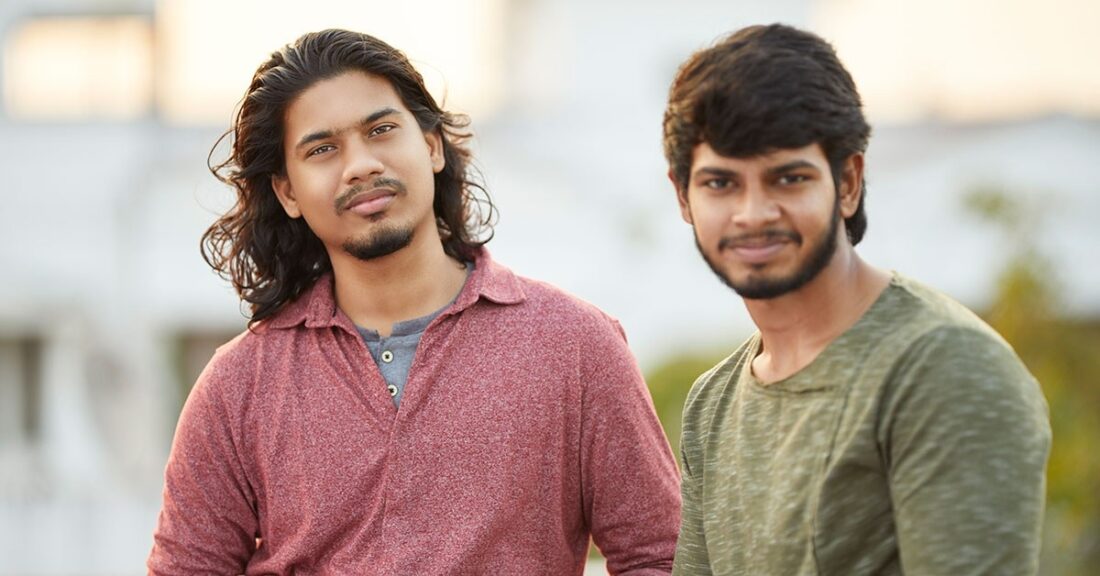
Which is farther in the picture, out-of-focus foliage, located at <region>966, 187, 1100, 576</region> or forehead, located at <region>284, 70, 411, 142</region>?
out-of-focus foliage, located at <region>966, 187, 1100, 576</region>

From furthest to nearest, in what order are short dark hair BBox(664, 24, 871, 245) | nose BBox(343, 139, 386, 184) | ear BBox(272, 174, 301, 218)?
1. ear BBox(272, 174, 301, 218)
2. nose BBox(343, 139, 386, 184)
3. short dark hair BBox(664, 24, 871, 245)

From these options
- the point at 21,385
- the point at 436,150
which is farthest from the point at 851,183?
the point at 21,385

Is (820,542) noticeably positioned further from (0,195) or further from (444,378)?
(0,195)

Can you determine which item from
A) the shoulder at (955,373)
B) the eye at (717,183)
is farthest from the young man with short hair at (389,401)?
the shoulder at (955,373)

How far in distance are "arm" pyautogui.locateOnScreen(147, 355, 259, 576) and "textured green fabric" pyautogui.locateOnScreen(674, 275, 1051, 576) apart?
1046 millimetres

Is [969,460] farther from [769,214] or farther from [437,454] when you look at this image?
[437,454]

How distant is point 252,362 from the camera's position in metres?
3.01

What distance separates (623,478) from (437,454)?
0.34m

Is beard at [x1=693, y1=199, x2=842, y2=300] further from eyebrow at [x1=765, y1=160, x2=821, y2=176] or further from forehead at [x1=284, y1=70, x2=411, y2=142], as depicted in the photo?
forehead at [x1=284, y1=70, x2=411, y2=142]

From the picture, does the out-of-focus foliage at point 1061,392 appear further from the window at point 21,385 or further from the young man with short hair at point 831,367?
the window at point 21,385

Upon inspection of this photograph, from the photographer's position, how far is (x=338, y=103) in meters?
2.87

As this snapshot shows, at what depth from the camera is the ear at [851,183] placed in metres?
2.10

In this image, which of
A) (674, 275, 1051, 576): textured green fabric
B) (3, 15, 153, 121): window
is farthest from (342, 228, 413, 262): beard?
(3, 15, 153, 121): window

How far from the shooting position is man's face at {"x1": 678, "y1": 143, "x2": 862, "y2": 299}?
2.04m
